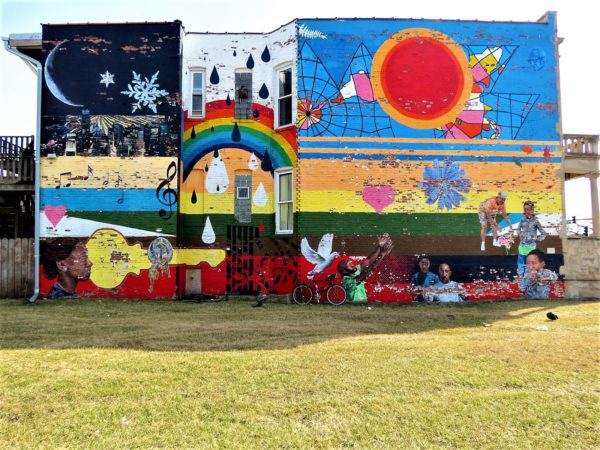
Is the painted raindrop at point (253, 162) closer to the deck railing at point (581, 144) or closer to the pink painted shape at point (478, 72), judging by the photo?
the pink painted shape at point (478, 72)

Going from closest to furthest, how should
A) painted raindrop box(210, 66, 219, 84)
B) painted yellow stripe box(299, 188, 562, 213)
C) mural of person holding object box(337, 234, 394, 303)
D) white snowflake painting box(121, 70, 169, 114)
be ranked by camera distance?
mural of person holding object box(337, 234, 394, 303) → painted yellow stripe box(299, 188, 562, 213) → white snowflake painting box(121, 70, 169, 114) → painted raindrop box(210, 66, 219, 84)

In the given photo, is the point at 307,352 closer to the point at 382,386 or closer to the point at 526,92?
the point at 382,386

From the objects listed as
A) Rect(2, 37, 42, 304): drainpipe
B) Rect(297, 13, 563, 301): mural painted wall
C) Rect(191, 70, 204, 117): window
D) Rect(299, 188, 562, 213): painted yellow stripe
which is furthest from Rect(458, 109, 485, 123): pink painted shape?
Rect(2, 37, 42, 304): drainpipe

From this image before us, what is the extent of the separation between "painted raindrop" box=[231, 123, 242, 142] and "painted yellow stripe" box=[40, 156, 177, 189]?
6.71 feet

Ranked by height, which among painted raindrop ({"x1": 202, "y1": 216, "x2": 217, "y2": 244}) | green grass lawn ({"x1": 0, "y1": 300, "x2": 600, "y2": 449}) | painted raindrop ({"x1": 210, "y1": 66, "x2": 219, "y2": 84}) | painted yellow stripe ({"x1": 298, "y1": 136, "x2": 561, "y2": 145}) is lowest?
green grass lawn ({"x1": 0, "y1": 300, "x2": 600, "y2": 449})

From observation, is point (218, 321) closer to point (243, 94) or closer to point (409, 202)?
point (409, 202)

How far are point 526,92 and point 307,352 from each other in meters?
11.7

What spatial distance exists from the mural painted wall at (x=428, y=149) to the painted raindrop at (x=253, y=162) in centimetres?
163

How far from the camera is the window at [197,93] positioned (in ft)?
46.2

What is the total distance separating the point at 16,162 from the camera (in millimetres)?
13883

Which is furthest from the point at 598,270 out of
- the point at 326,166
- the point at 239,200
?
the point at 239,200

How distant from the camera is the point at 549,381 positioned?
5188 mm

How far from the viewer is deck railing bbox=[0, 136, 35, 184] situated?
13719mm

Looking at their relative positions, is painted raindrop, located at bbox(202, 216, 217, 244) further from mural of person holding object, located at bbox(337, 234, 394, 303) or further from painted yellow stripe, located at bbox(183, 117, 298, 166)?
mural of person holding object, located at bbox(337, 234, 394, 303)
